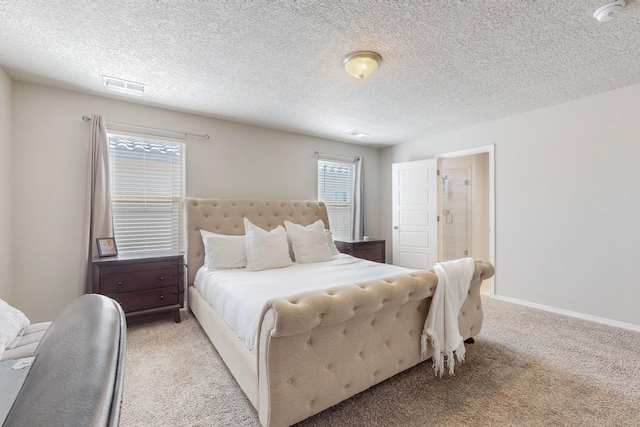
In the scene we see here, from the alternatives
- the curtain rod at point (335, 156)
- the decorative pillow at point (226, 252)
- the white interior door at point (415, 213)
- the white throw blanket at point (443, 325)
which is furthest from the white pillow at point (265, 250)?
the white interior door at point (415, 213)

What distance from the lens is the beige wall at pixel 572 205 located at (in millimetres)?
2855

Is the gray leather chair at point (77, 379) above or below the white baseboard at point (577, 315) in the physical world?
above

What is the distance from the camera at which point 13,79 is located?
2.63m

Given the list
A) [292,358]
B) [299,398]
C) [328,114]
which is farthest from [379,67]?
[299,398]

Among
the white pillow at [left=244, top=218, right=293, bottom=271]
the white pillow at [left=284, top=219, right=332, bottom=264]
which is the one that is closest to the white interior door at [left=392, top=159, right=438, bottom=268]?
the white pillow at [left=284, top=219, right=332, bottom=264]

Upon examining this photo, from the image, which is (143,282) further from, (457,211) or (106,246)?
(457,211)

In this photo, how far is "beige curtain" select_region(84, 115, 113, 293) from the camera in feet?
9.45

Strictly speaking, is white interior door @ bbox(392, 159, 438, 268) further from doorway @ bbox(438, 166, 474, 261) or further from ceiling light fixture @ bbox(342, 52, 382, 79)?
ceiling light fixture @ bbox(342, 52, 382, 79)

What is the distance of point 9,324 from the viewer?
3.86 feet

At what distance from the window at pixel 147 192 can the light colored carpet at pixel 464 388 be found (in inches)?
48.0

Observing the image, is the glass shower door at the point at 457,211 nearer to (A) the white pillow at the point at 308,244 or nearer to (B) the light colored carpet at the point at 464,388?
(B) the light colored carpet at the point at 464,388

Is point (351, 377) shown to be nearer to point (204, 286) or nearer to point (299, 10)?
point (204, 286)

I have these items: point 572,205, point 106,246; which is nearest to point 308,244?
point 106,246

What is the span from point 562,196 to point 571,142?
622mm
